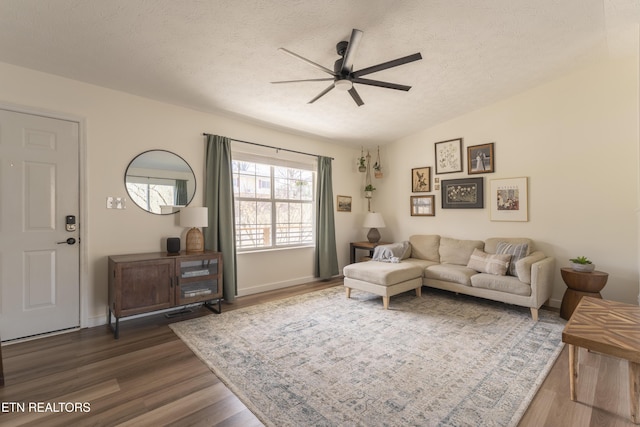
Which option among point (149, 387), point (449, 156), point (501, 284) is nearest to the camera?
point (149, 387)

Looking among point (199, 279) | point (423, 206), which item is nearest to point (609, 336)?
point (423, 206)

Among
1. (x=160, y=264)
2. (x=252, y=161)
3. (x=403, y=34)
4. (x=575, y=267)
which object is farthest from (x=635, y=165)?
(x=160, y=264)

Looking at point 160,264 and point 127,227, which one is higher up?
point 127,227

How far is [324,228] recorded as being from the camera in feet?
16.8

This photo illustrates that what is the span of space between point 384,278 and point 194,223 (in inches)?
94.8

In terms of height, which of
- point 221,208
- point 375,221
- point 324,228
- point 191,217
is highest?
point 221,208

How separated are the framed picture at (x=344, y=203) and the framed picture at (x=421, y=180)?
1243mm

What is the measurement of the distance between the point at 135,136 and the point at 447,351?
3978 millimetres

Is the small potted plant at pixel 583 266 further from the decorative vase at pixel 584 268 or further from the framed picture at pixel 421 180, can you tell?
the framed picture at pixel 421 180

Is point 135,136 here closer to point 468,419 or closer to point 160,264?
point 160,264

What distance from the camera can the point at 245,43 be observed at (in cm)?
255

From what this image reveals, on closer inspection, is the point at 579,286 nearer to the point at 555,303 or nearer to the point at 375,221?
the point at 555,303

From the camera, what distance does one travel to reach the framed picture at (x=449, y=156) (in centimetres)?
466

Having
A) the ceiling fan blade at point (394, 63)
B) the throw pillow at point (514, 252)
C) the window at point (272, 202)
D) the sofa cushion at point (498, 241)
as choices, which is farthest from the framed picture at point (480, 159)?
the ceiling fan blade at point (394, 63)
